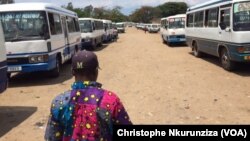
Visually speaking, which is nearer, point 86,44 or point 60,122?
point 60,122

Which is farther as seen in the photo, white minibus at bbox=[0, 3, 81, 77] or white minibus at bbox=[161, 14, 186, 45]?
white minibus at bbox=[161, 14, 186, 45]

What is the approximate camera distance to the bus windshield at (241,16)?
37.4 feet

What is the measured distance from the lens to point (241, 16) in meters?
11.5

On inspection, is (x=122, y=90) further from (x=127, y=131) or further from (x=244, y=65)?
(x=127, y=131)

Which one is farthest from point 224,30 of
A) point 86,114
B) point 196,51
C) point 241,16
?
point 86,114

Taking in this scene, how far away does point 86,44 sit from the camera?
79.7 ft

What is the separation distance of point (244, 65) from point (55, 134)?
1234cm

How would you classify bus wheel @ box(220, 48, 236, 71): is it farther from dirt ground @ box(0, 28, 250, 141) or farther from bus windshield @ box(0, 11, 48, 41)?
bus windshield @ box(0, 11, 48, 41)

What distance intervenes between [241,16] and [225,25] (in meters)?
0.93

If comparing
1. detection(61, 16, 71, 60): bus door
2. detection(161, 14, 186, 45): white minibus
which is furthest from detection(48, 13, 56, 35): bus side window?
detection(161, 14, 186, 45): white minibus

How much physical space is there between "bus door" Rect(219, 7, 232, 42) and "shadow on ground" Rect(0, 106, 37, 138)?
22.5 feet

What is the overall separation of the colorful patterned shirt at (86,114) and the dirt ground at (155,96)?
4165 millimetres

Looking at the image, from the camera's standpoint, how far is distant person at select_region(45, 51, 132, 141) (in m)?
2.29

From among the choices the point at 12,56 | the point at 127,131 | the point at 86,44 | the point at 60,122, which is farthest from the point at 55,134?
the point at 86,44
